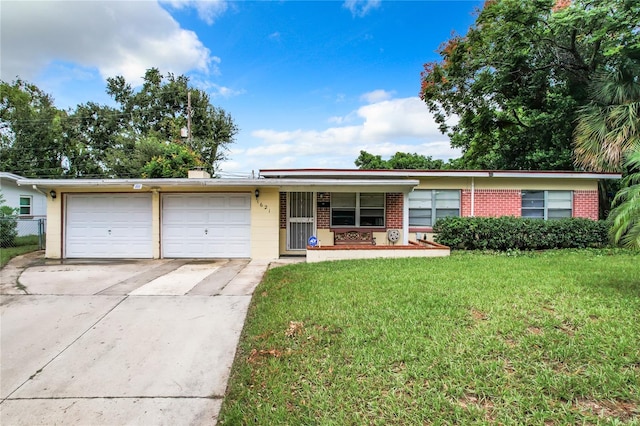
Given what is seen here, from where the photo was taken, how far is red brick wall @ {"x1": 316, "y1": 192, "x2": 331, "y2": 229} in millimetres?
10938

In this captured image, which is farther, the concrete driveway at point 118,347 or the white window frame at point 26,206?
the white window frame at point 26,206

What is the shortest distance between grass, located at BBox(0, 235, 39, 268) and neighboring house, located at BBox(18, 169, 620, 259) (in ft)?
3.97

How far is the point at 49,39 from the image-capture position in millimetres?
11336

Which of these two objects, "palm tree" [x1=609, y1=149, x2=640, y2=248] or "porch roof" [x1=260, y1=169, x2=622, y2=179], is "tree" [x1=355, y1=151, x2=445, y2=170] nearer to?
"porch roof" [x1=260, y1=169, x2=622, y2=179]

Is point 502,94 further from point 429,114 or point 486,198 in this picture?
point 486,198

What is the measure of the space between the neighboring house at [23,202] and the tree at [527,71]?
2064 cm

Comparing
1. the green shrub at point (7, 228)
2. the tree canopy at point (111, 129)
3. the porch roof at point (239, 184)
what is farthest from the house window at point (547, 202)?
the green shrub at point (7, 228)

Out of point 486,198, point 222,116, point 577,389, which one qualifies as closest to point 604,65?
point 486,198

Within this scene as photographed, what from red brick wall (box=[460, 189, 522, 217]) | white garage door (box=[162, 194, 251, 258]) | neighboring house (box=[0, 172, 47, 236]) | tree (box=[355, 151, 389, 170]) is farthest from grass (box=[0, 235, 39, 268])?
tree (box=[355, 151, 389, 170])

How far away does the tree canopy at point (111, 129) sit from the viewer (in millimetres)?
24484

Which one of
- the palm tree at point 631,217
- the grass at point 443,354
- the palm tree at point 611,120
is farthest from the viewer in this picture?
the palm tree at point 611,120

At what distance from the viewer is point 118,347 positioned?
4.04m

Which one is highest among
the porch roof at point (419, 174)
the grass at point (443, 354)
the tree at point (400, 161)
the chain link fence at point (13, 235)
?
the tree at point (400, 161)

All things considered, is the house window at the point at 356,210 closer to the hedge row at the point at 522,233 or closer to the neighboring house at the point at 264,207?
the neighboring house at the point at 264,207
